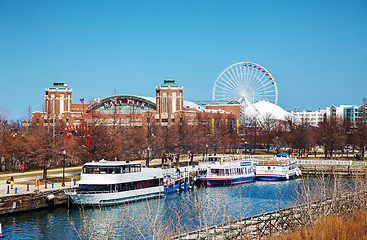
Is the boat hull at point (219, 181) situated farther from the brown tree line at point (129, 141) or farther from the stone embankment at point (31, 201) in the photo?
the stone embankment at point (31, 201)

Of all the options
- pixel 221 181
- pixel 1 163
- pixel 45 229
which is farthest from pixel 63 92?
pixel 45 229

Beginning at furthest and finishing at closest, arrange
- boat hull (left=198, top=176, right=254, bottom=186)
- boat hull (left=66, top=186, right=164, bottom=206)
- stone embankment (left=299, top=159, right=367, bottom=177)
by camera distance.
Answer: stone embankment (left=299, top=159, right=367, bottom=177), boat hull (left=198, top=176, right=254, bottom=186), boat hull (left=66, top=186, right=164, bottom=206)

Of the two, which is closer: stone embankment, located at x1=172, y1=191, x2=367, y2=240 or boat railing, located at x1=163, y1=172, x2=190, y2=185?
stone embankment, located at x1=172, y1=191, x2=367, y2=240

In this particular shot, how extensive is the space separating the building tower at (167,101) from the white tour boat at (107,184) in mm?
83410

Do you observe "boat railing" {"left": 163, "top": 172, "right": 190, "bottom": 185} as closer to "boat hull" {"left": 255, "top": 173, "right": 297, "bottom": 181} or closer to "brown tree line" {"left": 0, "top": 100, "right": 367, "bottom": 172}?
"brown tree line" {"left": 0, "top": 100, "right": 367, "bottom": 172}

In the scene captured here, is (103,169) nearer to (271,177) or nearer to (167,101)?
(271,177)

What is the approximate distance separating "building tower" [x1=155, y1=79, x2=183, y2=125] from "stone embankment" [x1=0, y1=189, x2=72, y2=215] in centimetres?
8777

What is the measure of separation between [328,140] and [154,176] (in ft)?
188

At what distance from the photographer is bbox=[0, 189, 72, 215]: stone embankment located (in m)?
44.4

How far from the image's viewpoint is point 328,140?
10275 cm

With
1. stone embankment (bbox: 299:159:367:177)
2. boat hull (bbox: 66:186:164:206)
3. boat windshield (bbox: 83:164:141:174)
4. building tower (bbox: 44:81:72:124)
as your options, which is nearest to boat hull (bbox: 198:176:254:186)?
stone embankment (bbox: 299:159:367:177)

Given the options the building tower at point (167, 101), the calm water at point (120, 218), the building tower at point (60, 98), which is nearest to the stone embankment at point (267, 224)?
the calm water at point (120, 218)

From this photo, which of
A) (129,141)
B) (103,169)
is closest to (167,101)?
(129,141)

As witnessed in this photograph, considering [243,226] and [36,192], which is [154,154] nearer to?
[36,192]
